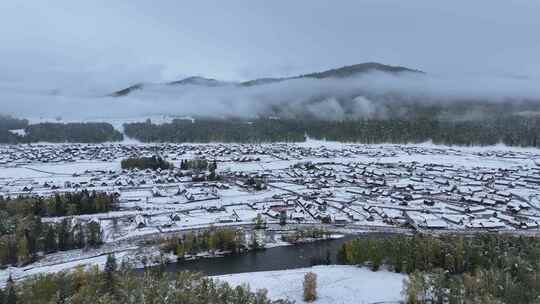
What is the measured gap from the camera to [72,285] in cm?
3011

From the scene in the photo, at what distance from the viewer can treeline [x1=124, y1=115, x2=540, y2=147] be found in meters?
128

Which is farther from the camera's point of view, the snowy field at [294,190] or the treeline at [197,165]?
the treeline at [197,165]

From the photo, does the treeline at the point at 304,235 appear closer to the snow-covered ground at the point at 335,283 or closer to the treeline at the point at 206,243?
the treeline at the point at 206,243

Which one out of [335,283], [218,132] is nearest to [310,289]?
[335,283]

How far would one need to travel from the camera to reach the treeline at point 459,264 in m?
26.8

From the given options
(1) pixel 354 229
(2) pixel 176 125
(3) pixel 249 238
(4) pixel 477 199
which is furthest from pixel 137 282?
(2) pixel 176 125

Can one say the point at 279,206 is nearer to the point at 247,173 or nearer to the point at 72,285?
the point at 247,173

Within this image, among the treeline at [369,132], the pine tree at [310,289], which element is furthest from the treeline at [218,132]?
the pine tree at [310,289]

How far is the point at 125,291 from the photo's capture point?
83.7 ft

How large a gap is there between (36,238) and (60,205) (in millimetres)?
13511

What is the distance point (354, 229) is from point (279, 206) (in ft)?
45.4

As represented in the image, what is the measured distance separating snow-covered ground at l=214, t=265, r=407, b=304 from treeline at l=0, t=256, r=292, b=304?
14.4ft

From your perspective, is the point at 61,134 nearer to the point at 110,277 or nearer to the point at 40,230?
A: the point at 40,230

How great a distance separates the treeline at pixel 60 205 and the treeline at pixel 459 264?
38449mm
